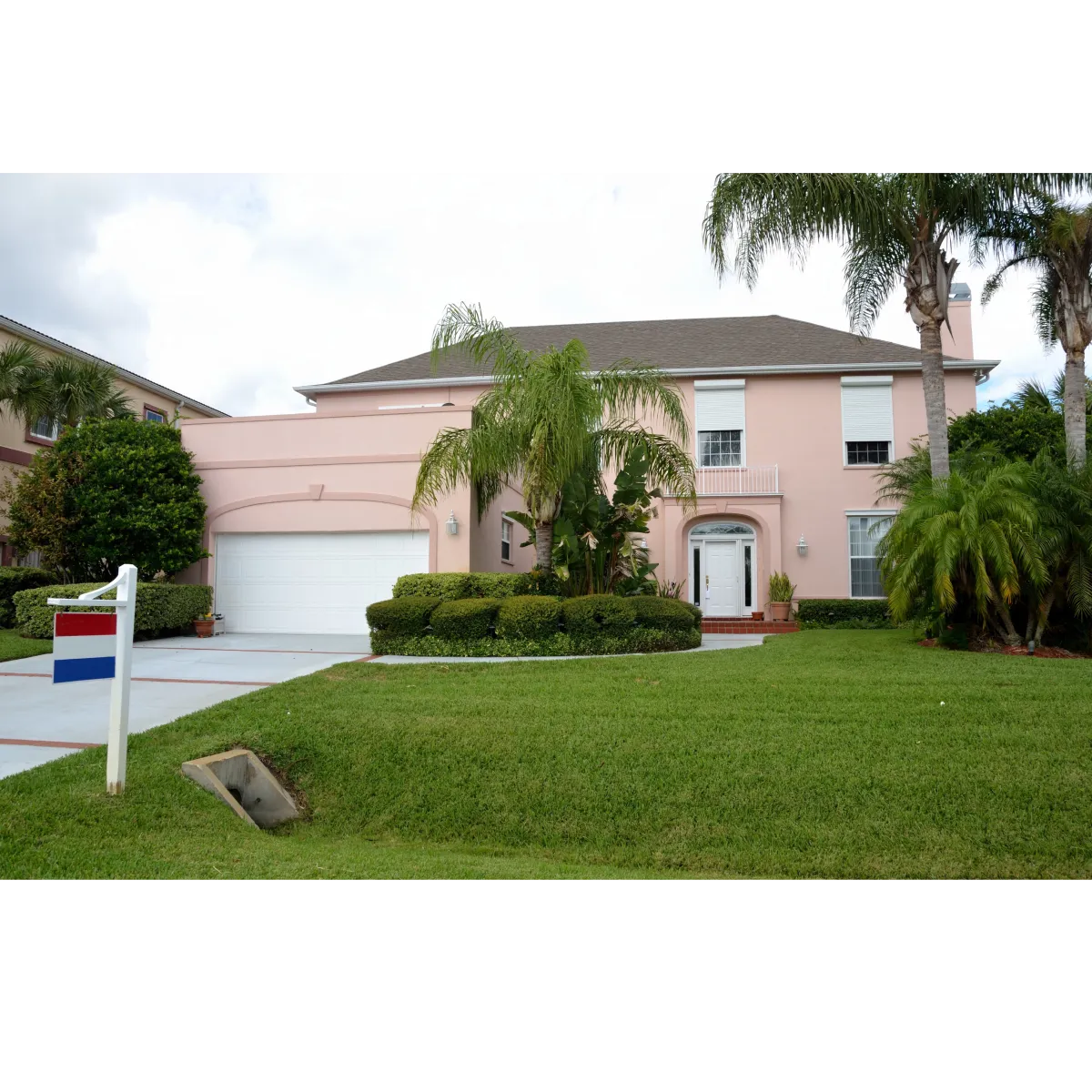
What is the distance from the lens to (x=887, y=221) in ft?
40.5

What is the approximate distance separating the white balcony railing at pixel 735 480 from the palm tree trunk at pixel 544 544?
24.9 feet

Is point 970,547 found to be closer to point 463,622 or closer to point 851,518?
point 463,622

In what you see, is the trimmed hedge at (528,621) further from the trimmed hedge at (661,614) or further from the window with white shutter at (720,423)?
the window with white shutter at (720,423)

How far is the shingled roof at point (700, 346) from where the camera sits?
67.7 ft

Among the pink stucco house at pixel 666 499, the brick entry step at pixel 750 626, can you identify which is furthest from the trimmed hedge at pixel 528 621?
the brick entry step at pixel 750 626

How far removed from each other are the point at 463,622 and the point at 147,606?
553cm

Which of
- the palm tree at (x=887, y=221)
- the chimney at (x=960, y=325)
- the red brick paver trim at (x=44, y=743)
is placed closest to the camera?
the red brick paver trim at (x=44, y=743)

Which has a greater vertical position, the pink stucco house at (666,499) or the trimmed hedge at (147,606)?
the pink stucco house at (666,499)

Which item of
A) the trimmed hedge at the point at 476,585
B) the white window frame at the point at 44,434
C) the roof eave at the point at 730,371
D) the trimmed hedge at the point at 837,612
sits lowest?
the trimmed hedge at the point at 837,612

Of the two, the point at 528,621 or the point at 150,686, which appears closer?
the point at 150,686

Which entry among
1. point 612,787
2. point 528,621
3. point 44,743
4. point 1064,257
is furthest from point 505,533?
point 612,787
